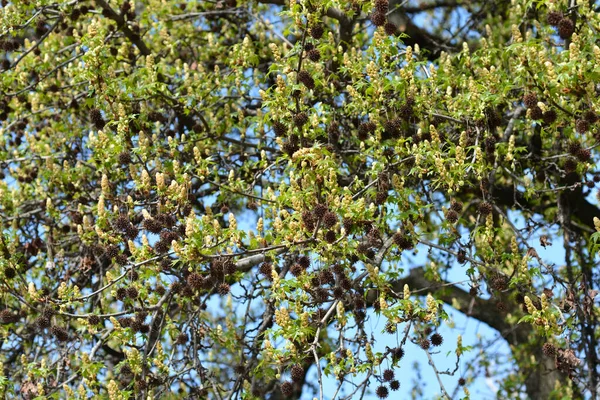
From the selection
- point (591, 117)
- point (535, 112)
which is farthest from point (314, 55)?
point (591, 117)

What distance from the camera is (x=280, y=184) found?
7.09 metres

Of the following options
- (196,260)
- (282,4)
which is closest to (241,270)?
(196,260)

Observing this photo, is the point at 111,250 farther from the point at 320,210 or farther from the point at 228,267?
the point at 320,210

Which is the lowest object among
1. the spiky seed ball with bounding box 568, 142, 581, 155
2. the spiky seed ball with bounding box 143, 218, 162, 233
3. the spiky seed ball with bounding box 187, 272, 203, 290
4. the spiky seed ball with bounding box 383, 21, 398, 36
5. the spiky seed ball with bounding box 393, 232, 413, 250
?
the spiky seed ball with bounding box 187, 272, 203, 290

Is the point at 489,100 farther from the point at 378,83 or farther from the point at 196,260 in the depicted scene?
the point at 196,260

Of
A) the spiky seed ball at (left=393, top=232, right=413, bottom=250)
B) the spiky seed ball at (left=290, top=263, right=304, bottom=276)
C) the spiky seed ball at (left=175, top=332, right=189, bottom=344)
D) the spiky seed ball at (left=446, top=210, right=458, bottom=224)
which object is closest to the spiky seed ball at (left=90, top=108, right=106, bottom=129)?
the spiky seed ball at (left=175, top=332, right=189, bottom=344)

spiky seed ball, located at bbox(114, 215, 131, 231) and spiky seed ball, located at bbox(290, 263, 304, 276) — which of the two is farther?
spiky seed ball, located at bbox(114, 215, 131, 231)

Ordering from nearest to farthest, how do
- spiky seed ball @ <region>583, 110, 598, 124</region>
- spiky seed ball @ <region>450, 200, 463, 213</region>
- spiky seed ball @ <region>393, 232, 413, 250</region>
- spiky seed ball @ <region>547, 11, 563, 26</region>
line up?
spiky seed ball @ <region>583, 110, 598, 124</region>, spiky seed ball @ <region>393, 232, 413, 250</region>, spiky seed ball @ <region>450, 200, 463, 213</region>, spiky seed ball @ <region>547, 11, 563, 26</region>

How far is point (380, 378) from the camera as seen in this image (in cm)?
698

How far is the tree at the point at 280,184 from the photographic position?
22.0 ft

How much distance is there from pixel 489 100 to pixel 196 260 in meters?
2.88

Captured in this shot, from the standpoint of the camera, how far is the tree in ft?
22.0

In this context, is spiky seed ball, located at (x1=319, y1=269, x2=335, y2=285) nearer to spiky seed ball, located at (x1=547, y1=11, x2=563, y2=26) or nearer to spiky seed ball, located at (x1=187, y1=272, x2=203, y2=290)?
spiky seed ball, located at (x1=187, y1=272, x2=203, y2=290)

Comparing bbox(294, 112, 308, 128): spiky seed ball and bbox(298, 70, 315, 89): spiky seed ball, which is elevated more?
bbox(298, 70, 315, 89): spiky seed ball
